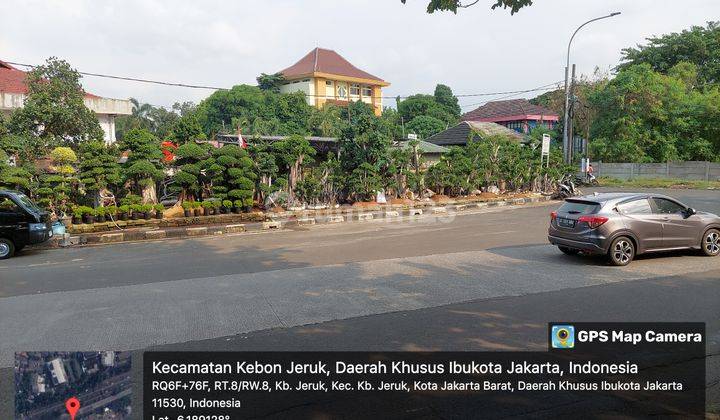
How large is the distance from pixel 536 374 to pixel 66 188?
16138mm

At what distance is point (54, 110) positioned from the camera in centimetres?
2108

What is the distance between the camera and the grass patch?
1243 inches

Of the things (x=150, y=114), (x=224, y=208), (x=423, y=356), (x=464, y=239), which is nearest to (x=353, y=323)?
(x=423, y=356)

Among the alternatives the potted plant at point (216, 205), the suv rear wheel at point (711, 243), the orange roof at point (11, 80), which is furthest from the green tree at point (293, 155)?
the orange roof at point (11, 80)

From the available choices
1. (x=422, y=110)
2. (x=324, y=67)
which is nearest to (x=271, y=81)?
(x=324, y=67)

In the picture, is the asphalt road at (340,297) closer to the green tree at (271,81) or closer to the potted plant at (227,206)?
the potted plant at (227,206)

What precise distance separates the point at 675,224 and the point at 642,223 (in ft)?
2.71

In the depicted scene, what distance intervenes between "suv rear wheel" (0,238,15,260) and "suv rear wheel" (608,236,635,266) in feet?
45.5

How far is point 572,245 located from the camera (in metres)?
9.84

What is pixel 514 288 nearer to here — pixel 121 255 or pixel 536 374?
pixel 536 374

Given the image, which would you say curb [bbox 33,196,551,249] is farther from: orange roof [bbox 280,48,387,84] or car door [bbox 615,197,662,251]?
orange roof [bbox 280,48,387,84]

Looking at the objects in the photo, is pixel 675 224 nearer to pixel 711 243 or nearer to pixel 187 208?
pixel 711 243

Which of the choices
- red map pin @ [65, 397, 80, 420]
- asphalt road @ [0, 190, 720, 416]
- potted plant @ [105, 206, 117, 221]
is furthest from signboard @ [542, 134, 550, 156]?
red map pin @ [65, 397, 80, 420]

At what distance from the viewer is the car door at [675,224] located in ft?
32.2
